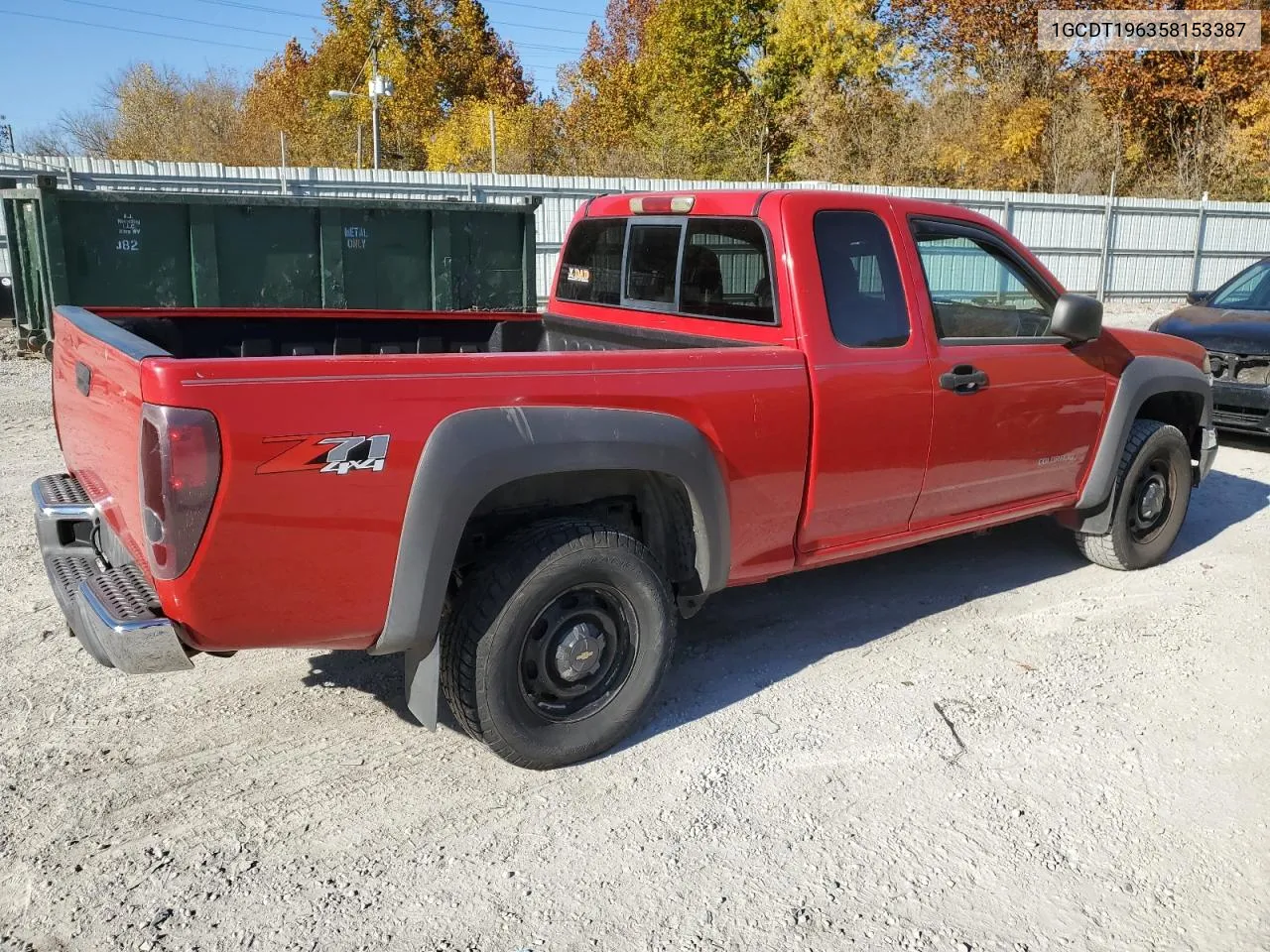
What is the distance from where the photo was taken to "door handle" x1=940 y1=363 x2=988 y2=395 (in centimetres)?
414

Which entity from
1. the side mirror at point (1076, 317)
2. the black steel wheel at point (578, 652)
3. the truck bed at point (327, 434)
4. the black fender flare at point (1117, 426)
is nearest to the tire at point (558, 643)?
the black steel wheel at point (578, 652)

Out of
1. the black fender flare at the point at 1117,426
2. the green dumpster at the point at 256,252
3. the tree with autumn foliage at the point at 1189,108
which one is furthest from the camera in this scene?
the tree with autumn foliage at the point at 1189,108

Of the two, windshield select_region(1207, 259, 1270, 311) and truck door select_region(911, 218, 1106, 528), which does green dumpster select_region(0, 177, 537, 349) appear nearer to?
windshield select_region(1207, 259, 1270, 311)

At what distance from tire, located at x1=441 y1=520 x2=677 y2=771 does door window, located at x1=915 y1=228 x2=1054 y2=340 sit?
6.21 feet

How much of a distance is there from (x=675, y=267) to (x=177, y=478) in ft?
7.93

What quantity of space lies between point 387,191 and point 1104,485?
564 inches

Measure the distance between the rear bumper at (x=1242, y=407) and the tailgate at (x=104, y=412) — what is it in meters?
7.75

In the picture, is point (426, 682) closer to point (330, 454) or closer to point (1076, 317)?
point (330, 454)

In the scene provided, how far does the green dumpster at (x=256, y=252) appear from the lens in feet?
33.7

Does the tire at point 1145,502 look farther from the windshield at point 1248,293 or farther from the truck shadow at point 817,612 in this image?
the windshield at point 1248,293

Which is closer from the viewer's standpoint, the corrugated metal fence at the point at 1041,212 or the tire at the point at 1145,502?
the tire at the point at 1145,502

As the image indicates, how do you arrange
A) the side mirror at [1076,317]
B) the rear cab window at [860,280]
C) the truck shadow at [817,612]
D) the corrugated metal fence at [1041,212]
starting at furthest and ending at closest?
1. the corrugated metal fence at [1041,212]
2. the side mirror at [1076,317]
3. the truck shadow at [817,612]
4. the rear cab window at [860,280]

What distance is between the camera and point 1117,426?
16.5 feet

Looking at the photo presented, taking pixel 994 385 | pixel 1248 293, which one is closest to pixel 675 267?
pixel 994 385
